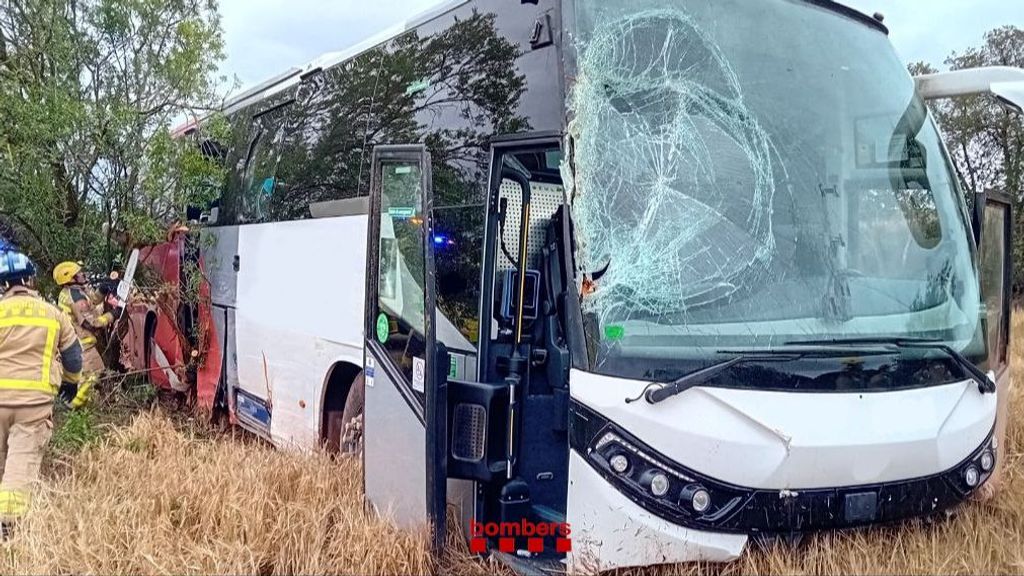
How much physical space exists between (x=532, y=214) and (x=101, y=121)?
4378 mm

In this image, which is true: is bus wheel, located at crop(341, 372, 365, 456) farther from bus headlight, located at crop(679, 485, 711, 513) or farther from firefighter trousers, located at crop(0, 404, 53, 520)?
bus headlight, located at crop(679, 485, 711, 513)

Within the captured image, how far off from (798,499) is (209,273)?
576 cm

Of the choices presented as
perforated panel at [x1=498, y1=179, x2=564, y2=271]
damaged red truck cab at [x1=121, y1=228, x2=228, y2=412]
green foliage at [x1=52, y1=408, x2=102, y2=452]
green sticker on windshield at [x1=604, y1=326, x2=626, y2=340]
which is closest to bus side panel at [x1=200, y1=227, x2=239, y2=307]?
damaged red truck cab at [x1=121, y1=228, x2=228, y2=412]

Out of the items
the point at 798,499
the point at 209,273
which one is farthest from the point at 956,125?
the point at 798,499

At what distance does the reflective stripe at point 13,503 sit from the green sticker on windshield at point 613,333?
3.48 meters

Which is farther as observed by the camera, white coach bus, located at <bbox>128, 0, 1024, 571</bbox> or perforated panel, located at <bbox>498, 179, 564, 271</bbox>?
perforated panel, located at <bbox>498, 179, 564, 271</bbox>

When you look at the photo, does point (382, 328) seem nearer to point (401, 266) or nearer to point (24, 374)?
point (401, 266)

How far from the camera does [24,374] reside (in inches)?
207

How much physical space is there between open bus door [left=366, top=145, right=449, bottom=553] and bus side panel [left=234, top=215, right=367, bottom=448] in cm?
81

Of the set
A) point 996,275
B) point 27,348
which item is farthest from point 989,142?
point 27,348

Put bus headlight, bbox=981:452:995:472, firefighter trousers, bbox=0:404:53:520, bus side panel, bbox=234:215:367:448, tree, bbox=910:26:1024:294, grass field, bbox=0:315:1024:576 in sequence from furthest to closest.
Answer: tree, bbox=910:26:1024:294 < bus side panel, bbox=234:215:367:448 < firefighter trousers, bbox=0:404:53:520 < bus headlight, bbox=981:452:995:472 < grass field, bbox=0:315:1024:576

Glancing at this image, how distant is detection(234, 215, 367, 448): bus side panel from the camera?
5.33 metres

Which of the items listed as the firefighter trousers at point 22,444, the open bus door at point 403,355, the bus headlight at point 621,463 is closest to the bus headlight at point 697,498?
the bus headlight at point 621,463

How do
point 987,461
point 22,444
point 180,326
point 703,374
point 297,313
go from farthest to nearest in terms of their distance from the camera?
point 180,326
point 297,313
point 22,444
point 987,461
point 703,374
